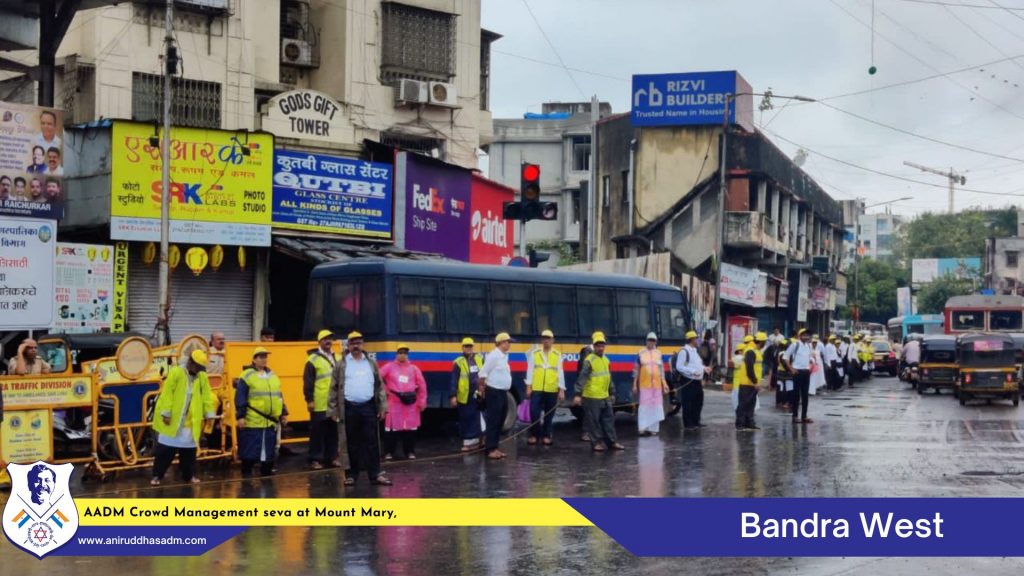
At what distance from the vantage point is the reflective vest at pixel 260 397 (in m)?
15.6

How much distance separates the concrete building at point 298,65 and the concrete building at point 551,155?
26.9 metres

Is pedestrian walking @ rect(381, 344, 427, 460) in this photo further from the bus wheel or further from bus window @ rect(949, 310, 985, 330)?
bus window @ rect(949, 310, 985, 330)

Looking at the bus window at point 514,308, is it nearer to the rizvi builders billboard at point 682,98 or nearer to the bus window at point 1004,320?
the bus window at point 1004,320

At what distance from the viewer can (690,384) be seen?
23906 mm

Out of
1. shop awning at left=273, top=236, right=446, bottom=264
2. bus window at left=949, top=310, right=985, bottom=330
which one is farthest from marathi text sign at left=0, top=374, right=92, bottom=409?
bus window at left=949, top=310, right=985, bottom=330

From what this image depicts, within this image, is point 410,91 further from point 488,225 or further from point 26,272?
point 26,272

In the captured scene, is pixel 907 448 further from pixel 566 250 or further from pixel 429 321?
pixel 566 250

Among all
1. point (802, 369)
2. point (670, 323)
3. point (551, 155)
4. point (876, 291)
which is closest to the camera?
point (802, 369)

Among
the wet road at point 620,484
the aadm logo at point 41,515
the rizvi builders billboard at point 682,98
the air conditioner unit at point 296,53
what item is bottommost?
the wet road at point 620,484

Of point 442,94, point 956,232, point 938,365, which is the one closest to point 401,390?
point 442,94

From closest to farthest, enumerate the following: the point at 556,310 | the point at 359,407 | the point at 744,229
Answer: the point at 359,407 → the point at 556,310 → the point at 744,229

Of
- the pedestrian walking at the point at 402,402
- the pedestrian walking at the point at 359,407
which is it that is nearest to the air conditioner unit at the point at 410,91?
the pedestrian walking at the point at 402,402

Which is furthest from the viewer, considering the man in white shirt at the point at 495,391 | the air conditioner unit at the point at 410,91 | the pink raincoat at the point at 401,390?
the air conditioner unit at the point at 410,91

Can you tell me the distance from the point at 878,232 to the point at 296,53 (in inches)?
5736
